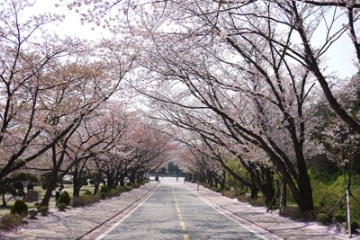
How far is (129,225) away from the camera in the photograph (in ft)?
48.0

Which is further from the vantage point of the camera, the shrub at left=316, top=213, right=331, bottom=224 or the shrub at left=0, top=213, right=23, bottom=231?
the shrub at left=316, top=213, right=331, bottom=224

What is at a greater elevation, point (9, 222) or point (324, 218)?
point (324, 218)

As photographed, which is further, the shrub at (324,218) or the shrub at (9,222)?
the shrub at (324,218)

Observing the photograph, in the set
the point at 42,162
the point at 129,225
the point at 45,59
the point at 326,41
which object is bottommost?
the point at 129,225

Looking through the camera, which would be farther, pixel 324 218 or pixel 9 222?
pixel 324 218

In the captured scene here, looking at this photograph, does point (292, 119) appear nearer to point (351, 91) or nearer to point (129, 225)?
point (351, 91)

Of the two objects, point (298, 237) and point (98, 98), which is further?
point (98, 98)

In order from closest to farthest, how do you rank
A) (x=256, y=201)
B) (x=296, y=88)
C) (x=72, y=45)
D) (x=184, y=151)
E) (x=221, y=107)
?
1. (x=72, y=45)
2. (x=296, y=88)
3. (x=221, y=107)
4. (x=256, y=201)
5. (x=184, y=151)

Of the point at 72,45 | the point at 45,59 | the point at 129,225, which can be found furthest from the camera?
the point at 129,225

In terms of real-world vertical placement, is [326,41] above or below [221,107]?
above

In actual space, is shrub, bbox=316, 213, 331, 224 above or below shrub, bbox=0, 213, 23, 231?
above

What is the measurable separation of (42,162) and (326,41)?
71.8 feet

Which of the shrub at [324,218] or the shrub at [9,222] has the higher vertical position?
the shrub at [324,218]

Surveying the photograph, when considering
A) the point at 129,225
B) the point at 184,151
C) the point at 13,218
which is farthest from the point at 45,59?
the point at 184,151
